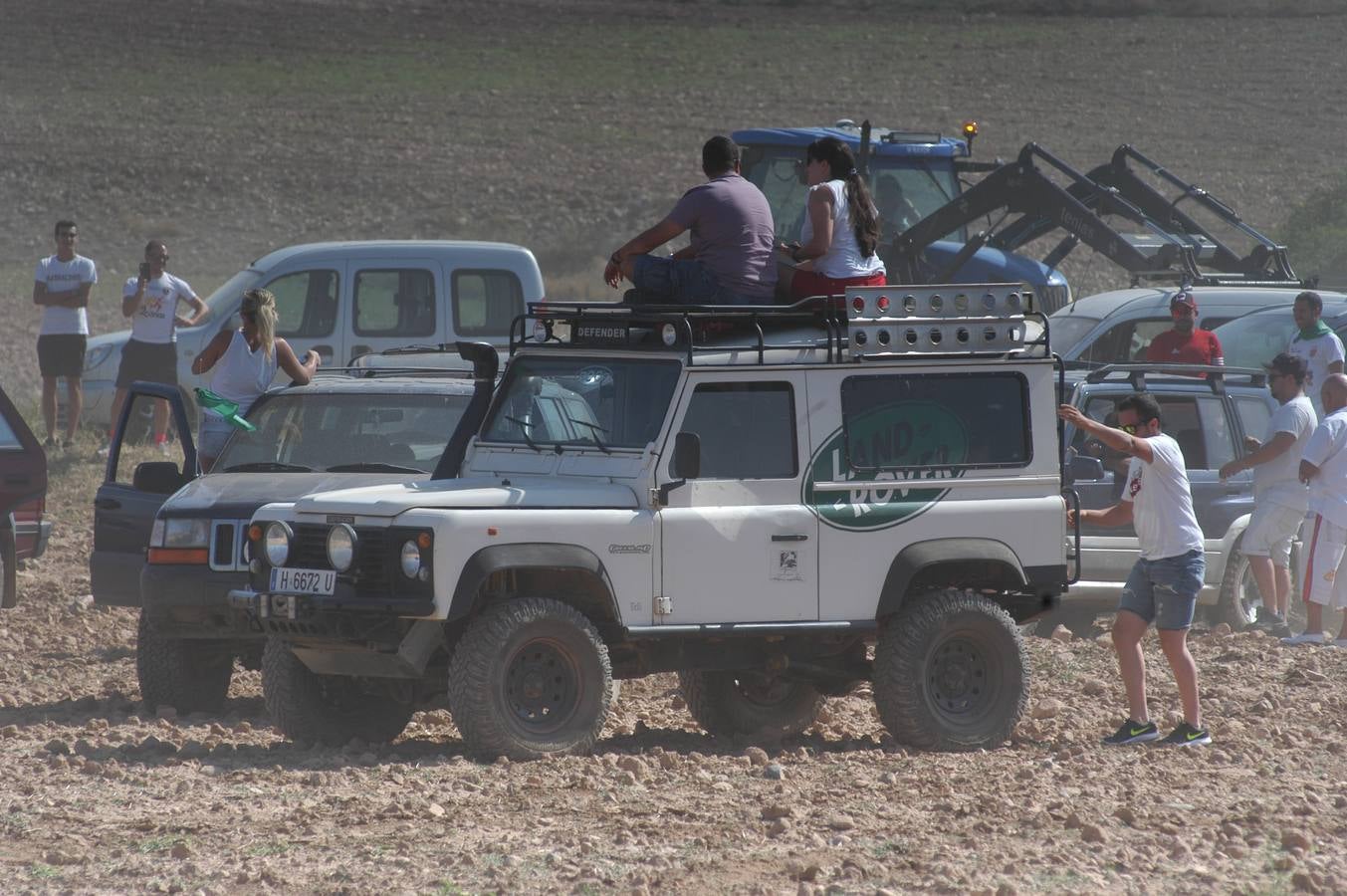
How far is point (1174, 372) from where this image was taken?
1312 cm

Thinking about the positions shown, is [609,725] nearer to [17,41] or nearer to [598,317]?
[598,317]

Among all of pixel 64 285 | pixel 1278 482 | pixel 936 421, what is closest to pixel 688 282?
pixel 936 421

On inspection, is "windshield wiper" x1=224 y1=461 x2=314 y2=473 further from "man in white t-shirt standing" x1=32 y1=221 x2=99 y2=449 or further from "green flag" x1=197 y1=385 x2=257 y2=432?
"man in white t-shirt standing" x1=32 y1=221 x2=99 y2=449

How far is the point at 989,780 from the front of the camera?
26.6 feet

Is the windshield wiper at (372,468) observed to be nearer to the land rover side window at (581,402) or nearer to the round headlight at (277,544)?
the land rover side window at (581,402)

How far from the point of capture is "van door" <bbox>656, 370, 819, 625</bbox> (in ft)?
27.6

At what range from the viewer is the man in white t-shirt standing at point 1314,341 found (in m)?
14.1

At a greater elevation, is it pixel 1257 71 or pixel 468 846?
pixel 1257 71

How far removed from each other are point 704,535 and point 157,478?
3.04 meters

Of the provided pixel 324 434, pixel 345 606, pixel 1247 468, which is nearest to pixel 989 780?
pixel 345 606

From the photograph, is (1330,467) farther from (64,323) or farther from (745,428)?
(64,323)

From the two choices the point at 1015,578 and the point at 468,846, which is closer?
the point at 468,846

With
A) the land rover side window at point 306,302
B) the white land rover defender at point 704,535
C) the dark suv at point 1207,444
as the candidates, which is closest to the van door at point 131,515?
the white land rover defender at point 704,535

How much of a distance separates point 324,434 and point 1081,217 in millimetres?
10431
